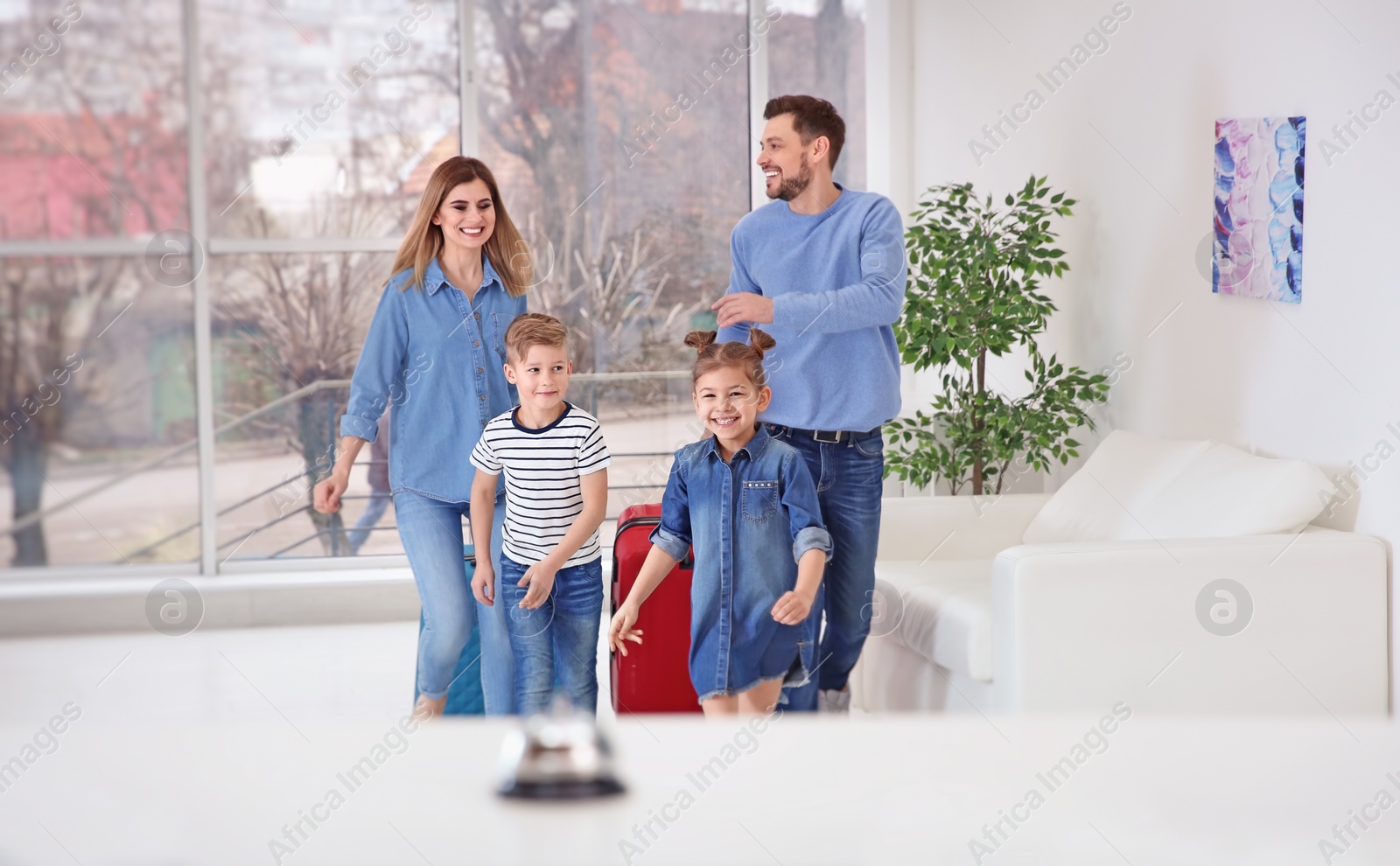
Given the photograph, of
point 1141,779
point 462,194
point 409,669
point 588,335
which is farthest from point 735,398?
point 588,335

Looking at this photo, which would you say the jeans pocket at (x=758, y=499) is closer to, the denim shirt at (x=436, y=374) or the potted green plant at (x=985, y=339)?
the denim shirt at (x=436, y=374)

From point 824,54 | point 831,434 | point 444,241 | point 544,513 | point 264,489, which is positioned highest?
point 824,54

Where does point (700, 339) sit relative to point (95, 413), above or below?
above

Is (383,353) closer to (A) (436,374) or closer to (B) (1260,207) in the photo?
(A) (436,374)

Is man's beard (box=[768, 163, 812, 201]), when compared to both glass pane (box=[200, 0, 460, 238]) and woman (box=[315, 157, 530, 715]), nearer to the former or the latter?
woman (box=[315, 157, 530, 715])

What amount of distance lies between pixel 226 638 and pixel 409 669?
88cm

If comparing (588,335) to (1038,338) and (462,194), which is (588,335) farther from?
(462,194)

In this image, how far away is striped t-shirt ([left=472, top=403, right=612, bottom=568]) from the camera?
7.63 ft

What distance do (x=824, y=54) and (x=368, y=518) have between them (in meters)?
2.62

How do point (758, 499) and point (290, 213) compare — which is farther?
point (290, 213)

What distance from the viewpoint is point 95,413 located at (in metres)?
4.63

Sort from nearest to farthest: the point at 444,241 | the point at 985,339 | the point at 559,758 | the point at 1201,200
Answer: the point at 559,758 < the point at 444,241 < the point at 1201,200 < the point at 985,339

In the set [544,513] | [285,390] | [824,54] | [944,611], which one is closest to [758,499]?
[544,513]

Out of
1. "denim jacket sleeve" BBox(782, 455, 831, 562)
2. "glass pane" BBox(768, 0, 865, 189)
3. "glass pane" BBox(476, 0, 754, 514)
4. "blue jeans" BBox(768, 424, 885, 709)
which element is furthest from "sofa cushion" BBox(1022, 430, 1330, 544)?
"glass pane" BBox(768, 0, 865, 189)
